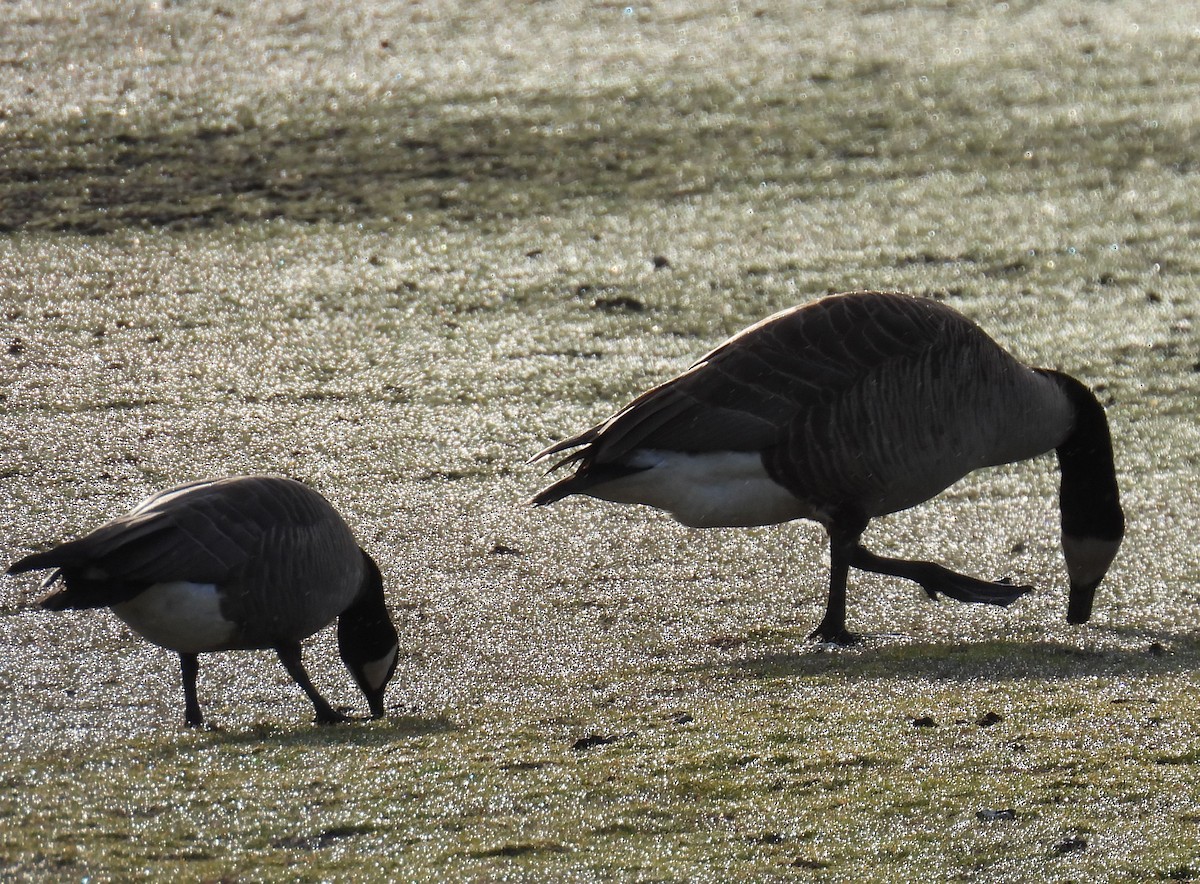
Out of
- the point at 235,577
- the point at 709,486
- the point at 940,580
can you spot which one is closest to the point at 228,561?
the point at 235,577

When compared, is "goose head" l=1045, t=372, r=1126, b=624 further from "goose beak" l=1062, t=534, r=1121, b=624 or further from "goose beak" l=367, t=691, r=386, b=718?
"goose beak" l=367, t=691, r=386, b=718

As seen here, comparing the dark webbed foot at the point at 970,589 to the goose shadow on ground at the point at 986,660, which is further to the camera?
the dark webbed foot at the point at 970,589

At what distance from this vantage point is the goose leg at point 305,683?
450 centimetres

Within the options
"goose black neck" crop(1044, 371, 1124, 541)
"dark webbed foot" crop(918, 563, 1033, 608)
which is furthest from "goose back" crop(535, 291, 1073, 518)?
"goose black neck" crop(1044, 371, 1124, 541)

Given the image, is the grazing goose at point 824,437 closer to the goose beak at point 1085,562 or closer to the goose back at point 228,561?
the goose beak at point 1085,562

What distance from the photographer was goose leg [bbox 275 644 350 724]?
450 centimetres

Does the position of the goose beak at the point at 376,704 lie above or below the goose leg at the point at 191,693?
below

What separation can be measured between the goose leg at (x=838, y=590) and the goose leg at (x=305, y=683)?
1602 mm

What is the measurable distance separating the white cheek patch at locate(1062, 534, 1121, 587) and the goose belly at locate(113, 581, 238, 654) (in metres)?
2.93

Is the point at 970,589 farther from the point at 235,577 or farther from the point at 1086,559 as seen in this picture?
the point at 235,577

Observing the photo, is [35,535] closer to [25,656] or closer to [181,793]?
[25,656]

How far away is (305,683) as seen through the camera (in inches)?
181

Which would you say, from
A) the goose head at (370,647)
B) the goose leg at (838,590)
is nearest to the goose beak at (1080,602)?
the goose leg at (838,590)

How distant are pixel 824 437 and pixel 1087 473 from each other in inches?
45.2
